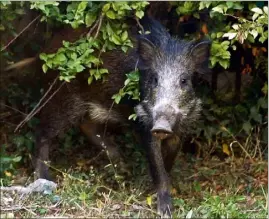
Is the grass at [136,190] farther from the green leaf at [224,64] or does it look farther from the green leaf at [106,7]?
the green leaf at [106,7]

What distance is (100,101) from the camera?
20.5 feet

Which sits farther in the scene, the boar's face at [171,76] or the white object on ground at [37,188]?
the white object on ground at [37,188]

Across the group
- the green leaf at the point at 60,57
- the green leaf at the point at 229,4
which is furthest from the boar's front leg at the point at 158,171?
the green leaf at the point at 229,4

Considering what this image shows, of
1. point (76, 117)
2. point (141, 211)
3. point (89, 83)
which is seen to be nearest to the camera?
point (141, 211)

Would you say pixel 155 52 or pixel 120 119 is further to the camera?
pixel 120 119

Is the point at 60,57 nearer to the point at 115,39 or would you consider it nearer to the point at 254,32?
the point at 115,39

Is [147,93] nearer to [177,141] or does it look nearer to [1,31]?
[177,141]

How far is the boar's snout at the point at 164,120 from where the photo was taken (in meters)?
5.09

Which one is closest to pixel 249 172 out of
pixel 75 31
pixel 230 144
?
pixel 230 144

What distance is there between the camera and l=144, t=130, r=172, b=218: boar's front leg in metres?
5.64

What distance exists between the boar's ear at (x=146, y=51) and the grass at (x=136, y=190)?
86 cm

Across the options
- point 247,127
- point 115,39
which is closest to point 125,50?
point 115,39

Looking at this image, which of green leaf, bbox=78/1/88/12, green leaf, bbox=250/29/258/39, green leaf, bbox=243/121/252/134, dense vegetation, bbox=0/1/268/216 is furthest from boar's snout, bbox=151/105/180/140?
green leaf, bbox=243/121/252/134

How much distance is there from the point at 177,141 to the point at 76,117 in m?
0.85
